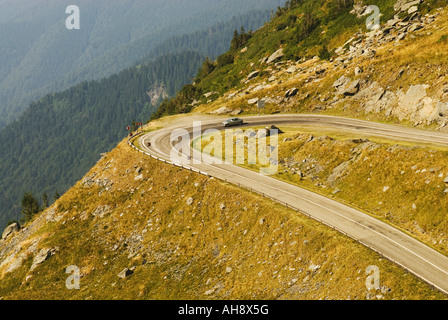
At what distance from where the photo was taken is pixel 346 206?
40750 millimetres

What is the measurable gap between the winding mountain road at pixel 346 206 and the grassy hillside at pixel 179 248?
1.92 m

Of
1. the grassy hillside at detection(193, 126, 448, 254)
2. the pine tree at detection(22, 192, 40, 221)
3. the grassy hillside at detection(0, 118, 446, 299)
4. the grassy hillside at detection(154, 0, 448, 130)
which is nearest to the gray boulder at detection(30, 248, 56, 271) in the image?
the grassy hillside at detection(0, 118, 446, 299)

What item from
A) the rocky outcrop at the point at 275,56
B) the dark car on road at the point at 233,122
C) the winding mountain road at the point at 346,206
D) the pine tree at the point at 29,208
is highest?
the rocky outcrop at the point at 275,56

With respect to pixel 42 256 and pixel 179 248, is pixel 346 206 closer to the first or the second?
pixel 179 248

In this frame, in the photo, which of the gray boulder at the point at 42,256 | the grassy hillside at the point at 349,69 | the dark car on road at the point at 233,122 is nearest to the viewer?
the gray boulder at the point at 42,256

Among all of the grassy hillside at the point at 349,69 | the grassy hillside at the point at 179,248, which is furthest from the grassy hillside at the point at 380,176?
the grassy hillside at the point at 349,69

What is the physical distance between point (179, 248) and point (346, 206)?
2127 centimetres

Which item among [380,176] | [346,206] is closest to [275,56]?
[380,176]

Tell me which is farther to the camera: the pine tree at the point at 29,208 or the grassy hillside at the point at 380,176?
the pine tree at the point at 29,208

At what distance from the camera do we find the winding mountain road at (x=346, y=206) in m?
29.2

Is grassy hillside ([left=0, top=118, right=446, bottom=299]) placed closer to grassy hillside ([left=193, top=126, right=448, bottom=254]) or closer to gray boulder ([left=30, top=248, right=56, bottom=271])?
gray boulder ([left=30, top=248, right=56, bottom=271])

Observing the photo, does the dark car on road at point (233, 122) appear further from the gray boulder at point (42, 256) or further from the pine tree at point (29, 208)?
the pine tree at point (29, 208)
